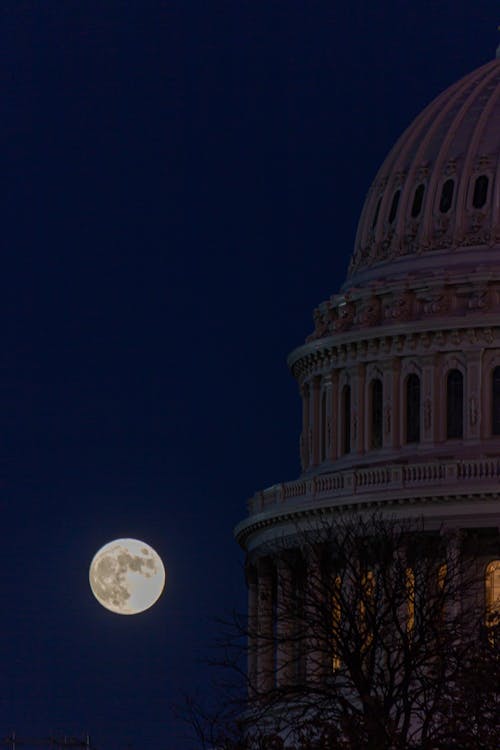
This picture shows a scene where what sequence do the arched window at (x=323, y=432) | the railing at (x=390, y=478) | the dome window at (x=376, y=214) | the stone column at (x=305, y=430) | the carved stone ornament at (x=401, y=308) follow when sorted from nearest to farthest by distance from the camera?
the railing at (x=390, y=478) → the carved stone ornament at (x=401, y=308) → the arched window at (x=323, y=432) → the stone column at (x=305, y=430) → the dome window at (x=376, y=214)

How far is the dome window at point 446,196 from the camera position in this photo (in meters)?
146

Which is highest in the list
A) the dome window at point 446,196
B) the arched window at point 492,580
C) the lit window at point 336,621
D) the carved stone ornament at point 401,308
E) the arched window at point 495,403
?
the dome window at point 446,196

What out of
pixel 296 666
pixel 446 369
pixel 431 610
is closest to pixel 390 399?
pixel 446 369

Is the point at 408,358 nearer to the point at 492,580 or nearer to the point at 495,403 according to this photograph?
the point at 495,403

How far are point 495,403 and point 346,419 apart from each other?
307 inches

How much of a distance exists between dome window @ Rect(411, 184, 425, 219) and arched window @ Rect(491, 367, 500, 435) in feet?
30.9

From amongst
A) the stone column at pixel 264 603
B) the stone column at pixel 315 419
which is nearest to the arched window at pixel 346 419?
the stone column at pixel 315 419

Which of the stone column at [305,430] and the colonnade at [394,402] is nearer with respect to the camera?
the colonnade at [394,402]

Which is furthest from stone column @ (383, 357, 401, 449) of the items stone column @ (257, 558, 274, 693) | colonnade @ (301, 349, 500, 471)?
stone column @ (257, 558, 274, 693)

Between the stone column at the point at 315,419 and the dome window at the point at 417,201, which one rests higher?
the dome window at the point at 417,201

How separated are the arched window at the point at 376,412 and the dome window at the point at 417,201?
7.79 metres

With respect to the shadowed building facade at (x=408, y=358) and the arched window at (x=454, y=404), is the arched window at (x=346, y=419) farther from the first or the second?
the arched window at (x=454, y=404)

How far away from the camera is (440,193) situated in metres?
146

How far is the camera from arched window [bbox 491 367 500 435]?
140375 millimetres
